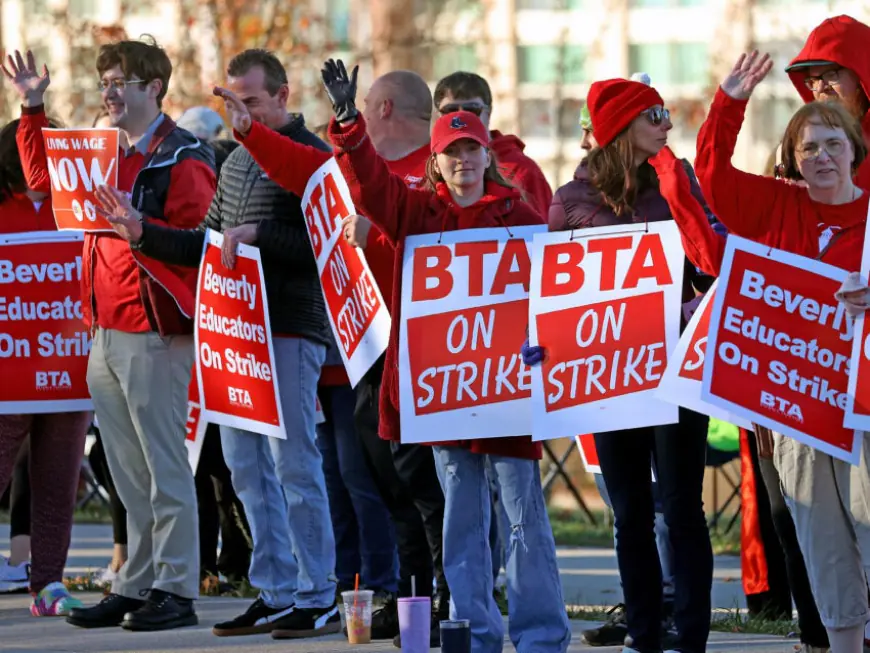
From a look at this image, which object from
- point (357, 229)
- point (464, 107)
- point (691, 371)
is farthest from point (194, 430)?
point (691, 371)

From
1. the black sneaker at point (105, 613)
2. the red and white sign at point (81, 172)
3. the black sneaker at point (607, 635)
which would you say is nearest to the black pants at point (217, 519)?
the black sneaker at point (105, 613)

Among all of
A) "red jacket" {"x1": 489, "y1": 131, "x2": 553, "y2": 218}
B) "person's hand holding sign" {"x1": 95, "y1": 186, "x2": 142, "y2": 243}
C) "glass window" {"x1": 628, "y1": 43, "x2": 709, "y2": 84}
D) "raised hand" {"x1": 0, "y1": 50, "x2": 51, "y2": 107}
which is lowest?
"person's hand holding sign" {"x1": 95, "y1": 186, "x2": 142, "y2": 243}

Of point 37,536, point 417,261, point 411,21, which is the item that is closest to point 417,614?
point 417,261

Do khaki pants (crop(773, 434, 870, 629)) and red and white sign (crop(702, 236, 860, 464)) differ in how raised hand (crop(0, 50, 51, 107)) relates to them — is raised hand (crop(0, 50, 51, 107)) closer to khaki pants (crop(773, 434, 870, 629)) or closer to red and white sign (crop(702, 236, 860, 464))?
red and white sign (crop(702, 236, 860, 464))

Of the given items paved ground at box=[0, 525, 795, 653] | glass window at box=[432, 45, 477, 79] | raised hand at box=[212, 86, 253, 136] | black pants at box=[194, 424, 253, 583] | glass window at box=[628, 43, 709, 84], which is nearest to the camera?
raised hand at box=[212, 86, 253, 136]

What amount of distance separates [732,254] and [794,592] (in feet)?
4.80

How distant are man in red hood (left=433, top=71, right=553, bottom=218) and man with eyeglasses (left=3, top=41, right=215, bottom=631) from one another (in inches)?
43.6

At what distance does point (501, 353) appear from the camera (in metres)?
6.95

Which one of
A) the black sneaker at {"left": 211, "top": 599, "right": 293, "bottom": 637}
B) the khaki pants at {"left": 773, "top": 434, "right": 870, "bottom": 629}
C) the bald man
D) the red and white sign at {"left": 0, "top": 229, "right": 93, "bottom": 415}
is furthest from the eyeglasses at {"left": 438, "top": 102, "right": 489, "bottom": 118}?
the khaki pants at {"left": 773, "top": 434, "right": 870, "bottom": 629}

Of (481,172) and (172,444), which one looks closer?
(481,172)

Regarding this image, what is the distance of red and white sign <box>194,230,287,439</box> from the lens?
7887 mm

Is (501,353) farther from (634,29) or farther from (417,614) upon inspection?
(634,29)

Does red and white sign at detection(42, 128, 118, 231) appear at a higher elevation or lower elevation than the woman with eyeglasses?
higher

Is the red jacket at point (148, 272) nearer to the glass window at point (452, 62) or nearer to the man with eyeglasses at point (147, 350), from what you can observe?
the man with eyeglasses at point (147, 350)
